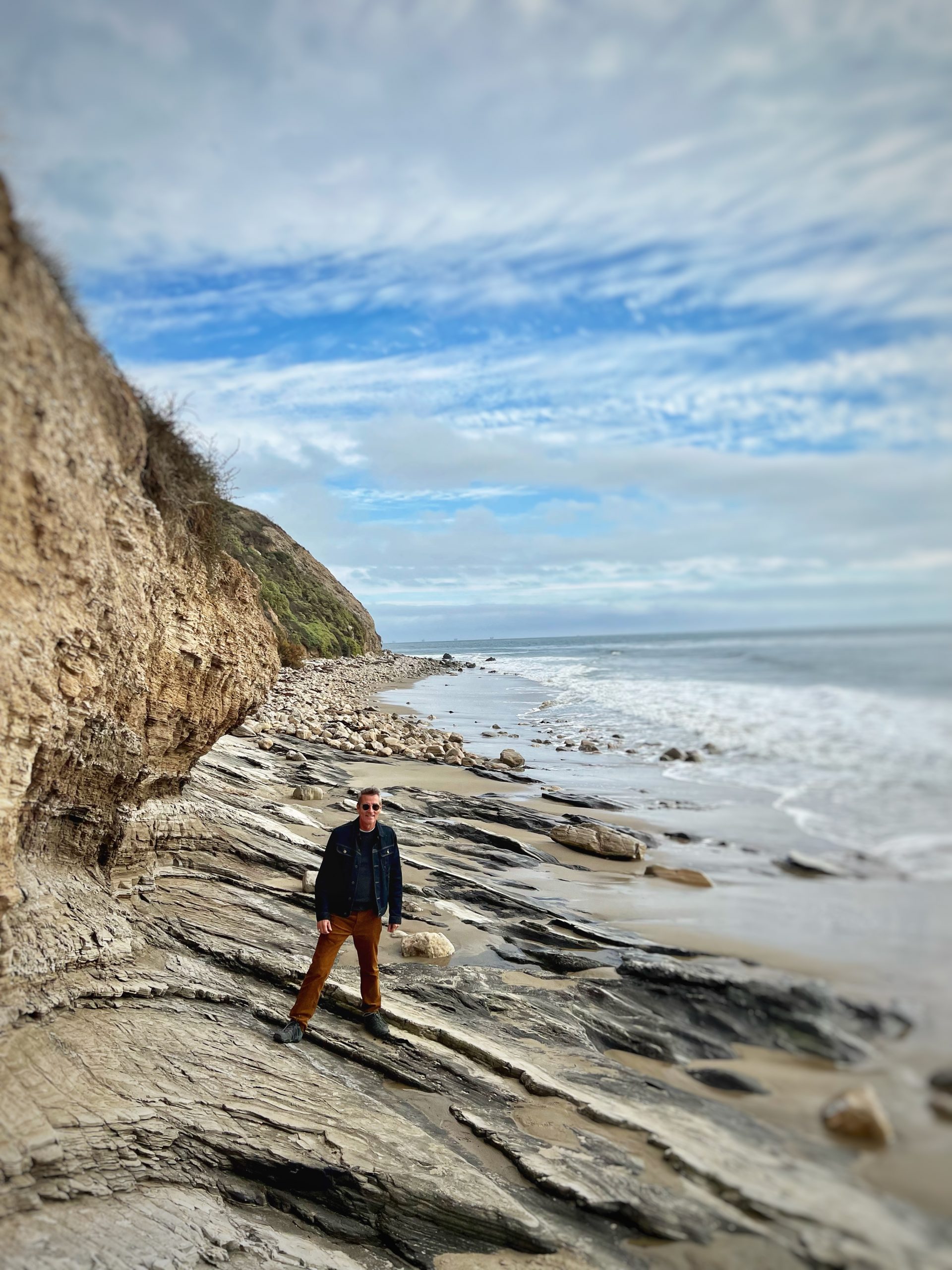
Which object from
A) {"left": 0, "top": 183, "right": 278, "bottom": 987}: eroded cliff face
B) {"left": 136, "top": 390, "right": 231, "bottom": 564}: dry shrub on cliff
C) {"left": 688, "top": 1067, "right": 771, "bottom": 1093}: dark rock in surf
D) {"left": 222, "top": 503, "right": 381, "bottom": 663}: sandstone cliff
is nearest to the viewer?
{"left": 688, "top": 1067, "right": 771, "bottom": 1093}: dark rock in surf

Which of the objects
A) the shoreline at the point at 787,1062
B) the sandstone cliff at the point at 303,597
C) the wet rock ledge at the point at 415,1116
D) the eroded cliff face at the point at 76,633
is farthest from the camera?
the sandstone cliff at the point at 303,597

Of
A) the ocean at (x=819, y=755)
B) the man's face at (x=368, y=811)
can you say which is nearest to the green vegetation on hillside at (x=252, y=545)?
the man's face at (x=368, y=811)

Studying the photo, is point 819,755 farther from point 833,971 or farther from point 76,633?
point 76,633

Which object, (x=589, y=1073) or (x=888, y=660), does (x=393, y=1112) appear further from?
(x=888, y=660)

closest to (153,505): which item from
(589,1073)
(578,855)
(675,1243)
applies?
(589,1073)

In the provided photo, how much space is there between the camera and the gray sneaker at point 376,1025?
5680 mm

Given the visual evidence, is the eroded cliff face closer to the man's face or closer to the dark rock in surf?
the man's face

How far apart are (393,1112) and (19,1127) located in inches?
89.8

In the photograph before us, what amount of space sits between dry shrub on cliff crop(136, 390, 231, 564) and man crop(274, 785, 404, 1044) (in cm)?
281

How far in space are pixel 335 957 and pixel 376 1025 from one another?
62cm

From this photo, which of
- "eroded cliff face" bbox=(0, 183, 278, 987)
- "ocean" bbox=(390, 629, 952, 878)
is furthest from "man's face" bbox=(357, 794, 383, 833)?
"ocean" bbox=(390, 629, 952, 878)

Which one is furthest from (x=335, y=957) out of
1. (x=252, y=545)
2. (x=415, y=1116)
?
(x=252, y=545)

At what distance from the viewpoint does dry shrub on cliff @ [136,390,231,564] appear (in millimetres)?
5605

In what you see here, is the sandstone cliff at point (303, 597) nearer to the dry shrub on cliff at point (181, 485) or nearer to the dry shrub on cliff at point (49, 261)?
the dry shrub on cliff at point (181, 485)
